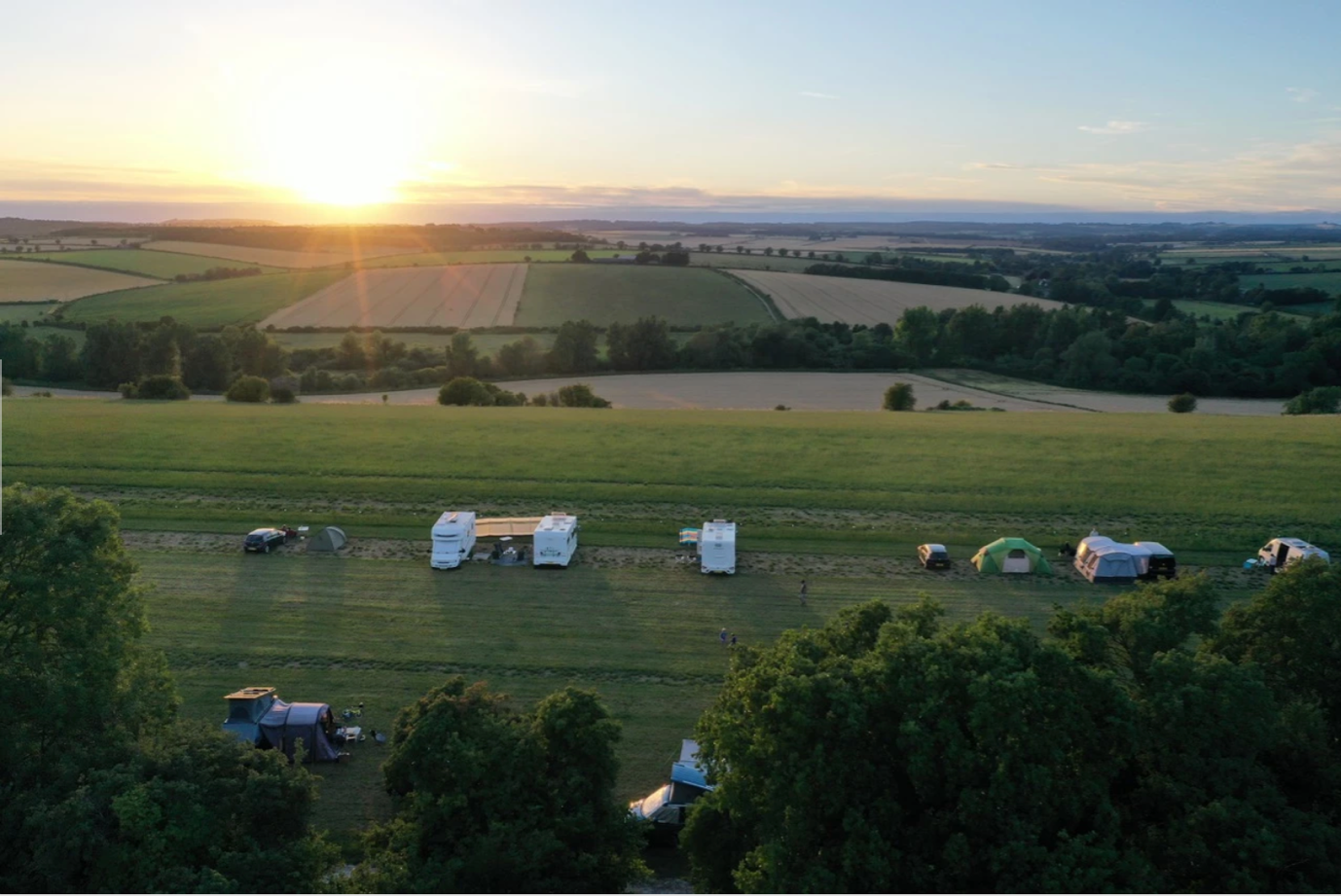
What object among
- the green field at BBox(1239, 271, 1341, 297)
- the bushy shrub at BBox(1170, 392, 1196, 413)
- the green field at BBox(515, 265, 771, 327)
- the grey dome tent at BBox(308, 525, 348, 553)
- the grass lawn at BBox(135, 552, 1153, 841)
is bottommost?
the grass lawn at BBox(135, 552, 1153, 841)

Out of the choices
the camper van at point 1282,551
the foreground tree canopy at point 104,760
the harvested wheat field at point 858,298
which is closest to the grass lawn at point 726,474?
the camper van at point 1282,551

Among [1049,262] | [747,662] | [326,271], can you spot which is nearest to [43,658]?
[747,662]

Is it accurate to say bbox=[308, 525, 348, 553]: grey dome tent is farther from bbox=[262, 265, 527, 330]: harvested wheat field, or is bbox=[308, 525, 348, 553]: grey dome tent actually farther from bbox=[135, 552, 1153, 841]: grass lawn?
bbox=[262, 265, 527, 330]: harvested wheat field

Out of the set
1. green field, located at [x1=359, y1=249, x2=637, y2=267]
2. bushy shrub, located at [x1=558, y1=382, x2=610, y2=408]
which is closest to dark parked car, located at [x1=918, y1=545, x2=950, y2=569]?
bushy shrub, located at [x1=558, y1=382, x2=610, y2=408]

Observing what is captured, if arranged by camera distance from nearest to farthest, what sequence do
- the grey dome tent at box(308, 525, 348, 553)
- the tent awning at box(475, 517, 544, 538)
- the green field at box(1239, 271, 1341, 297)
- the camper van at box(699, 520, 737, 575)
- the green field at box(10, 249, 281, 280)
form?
the camper van at box(699, 520, 737, 575), the grey dome tent at box(308, 525, 348, 553), the tent awning at box(475, 517, 544, 538), the green field at box(10, 249, 281, 280), the green field at box(1239, 271, 1341, 297)

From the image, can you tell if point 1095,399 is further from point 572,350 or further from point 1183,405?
point 572,350

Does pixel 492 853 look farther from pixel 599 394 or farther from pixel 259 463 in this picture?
pixel 599 394
